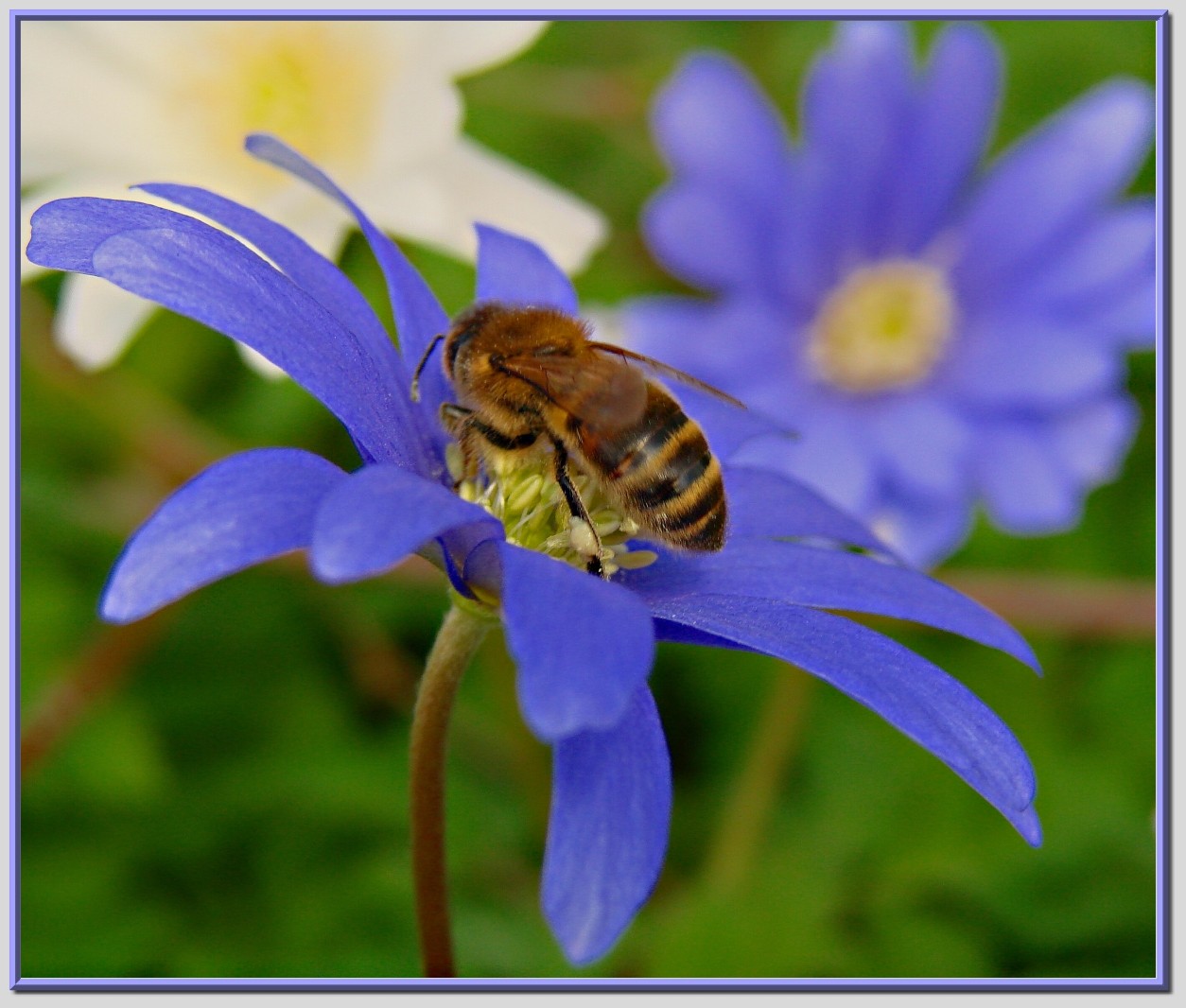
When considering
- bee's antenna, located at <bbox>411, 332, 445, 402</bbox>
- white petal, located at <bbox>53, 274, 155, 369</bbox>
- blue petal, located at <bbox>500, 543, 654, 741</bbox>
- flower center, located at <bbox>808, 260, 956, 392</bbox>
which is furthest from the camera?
flower center, located at <bbox>808, 260, 956, 392</bbox>

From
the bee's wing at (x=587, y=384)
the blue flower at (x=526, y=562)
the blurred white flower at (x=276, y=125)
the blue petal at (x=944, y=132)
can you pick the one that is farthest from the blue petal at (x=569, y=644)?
the blue petal at (x=944, y=132)

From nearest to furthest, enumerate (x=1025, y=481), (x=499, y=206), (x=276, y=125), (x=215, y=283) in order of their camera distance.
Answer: (x=215, y=283) → (x=499, y=206) → (x=276, y=125) → (x=1025, y=481)

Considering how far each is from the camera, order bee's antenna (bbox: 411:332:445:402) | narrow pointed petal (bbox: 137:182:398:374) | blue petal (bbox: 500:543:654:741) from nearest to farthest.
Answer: blue petal (bbox: 500:543:654:741)
narrow pointed petal (bbox: 137:182:398:374)
bee's antenna (bbox: 411:332:445:402)

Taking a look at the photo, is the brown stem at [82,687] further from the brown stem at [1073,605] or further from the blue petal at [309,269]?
the brown stem at [1073,605]

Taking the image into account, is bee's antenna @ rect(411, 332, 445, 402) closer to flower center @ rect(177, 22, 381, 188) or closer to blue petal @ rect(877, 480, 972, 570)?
flower center @ rect(177, 22, 381, 188)

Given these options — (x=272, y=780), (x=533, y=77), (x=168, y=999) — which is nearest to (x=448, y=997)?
(x=168, y=999)

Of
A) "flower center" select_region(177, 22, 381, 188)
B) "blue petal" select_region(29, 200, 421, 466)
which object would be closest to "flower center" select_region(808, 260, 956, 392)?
"flower center" select_region(177, 22, 381, 188)

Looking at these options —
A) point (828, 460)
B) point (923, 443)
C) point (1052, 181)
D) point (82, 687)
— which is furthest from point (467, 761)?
point (1052, 181)

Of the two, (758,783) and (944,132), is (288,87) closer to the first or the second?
(944,132)
